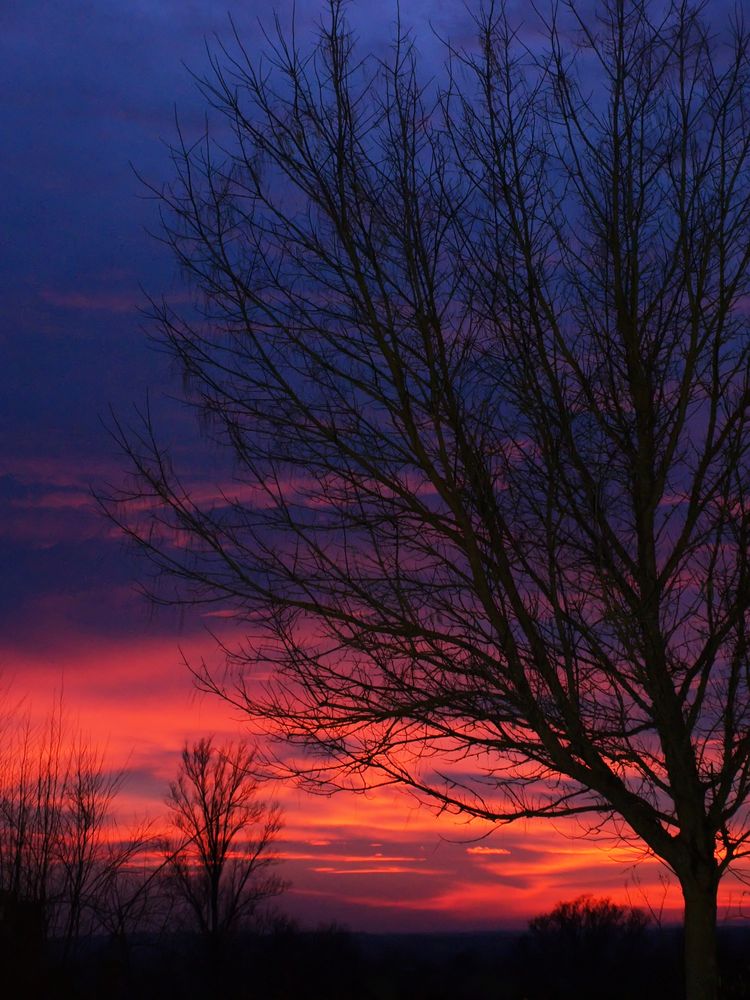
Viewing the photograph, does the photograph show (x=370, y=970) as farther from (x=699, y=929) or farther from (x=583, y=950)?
(x=699, y=929)

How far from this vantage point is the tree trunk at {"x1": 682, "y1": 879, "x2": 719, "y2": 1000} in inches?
248

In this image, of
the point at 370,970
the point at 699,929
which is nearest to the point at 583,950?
the point at 370,970

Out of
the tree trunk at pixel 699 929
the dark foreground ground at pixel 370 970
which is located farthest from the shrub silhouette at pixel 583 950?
the tree trunk at pixel 699 929

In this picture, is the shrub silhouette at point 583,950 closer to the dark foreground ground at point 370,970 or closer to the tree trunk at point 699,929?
the dark foreground ground at point 370,970

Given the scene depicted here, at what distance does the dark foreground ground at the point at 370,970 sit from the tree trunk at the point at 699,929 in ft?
7.74

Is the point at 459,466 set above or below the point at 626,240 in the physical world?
below

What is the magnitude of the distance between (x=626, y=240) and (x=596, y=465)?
1433mm

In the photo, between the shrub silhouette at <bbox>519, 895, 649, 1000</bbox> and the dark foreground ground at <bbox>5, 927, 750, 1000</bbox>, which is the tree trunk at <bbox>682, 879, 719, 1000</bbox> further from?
the shrub silhouette at <bbox>519, 895, 649, 1000</bbox>

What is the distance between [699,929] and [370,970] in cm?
2059

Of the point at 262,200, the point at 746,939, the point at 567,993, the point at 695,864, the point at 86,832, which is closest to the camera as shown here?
the point at 695,864

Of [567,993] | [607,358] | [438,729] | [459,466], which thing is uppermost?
[607,358]

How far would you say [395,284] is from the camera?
262 inches

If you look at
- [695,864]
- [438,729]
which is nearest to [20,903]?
[438,729]

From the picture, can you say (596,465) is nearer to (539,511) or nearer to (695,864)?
(539,511)
